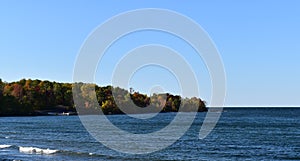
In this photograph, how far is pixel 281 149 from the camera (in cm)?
5266

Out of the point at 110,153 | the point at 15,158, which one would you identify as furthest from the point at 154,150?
the point at 15,158

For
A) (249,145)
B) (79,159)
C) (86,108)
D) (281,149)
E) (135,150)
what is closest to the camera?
(79,159)

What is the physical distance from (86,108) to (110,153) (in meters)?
147

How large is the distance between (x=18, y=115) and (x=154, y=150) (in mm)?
131180

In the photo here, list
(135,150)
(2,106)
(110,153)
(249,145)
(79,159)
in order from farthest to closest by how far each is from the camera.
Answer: (2,106), (249,145), (135,150), (110,153), (79,159)

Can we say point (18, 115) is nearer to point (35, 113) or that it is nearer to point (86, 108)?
point (35, 113)

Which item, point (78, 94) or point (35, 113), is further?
point (78, 94)

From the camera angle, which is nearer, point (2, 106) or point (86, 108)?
point (2, 106)

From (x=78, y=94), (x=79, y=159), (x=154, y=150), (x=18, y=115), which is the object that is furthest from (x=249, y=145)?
(x=78, y=94)

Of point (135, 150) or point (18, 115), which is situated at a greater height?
point (18, 115)

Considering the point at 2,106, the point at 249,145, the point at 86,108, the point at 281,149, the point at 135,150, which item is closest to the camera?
the point at 135,150

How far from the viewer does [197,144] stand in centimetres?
5706

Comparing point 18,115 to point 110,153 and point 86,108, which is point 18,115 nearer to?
point 86,108

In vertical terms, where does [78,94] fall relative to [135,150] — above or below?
above
